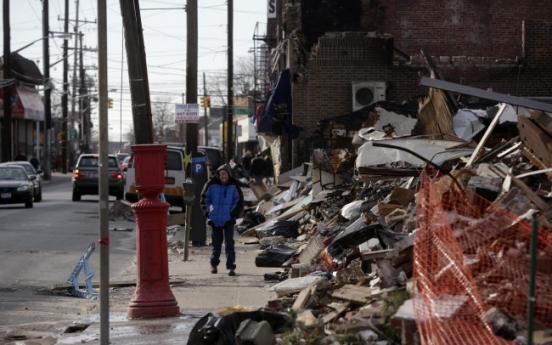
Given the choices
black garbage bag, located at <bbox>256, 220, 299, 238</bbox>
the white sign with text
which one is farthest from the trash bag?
the white sign with text

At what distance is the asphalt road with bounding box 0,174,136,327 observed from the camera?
1177 cm

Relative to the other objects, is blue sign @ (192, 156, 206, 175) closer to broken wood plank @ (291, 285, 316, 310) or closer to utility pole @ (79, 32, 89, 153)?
broken wood plank @ (291, 285, 316, 310)

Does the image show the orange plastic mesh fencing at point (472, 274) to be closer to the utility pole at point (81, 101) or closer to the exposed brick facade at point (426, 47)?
the exposed brick facade at point (426, 47)

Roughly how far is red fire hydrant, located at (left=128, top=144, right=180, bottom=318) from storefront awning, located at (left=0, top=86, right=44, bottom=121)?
56800 mm

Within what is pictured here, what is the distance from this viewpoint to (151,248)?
1069 centimetres

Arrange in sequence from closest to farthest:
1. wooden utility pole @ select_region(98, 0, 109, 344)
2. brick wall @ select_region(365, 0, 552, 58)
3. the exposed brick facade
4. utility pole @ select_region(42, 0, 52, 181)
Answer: wooden utility pole @ select_region(98, 0, 109, 344), the exposed brick facade, brick wall @ select_region(365, 0, 552, 58), utility pole @ select_region(42, 0, 52, 181)

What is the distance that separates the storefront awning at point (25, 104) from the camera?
228 feet

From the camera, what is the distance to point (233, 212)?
15125 mm

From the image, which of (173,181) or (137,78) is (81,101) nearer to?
(173,181)

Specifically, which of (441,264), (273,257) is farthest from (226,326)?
(273,257)

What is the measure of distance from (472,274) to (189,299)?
489cm

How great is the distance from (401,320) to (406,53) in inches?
946

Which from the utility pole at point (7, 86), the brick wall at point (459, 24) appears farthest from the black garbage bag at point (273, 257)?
the utility pole at point (7, 86)

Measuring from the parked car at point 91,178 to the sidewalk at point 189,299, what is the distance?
18.5m
